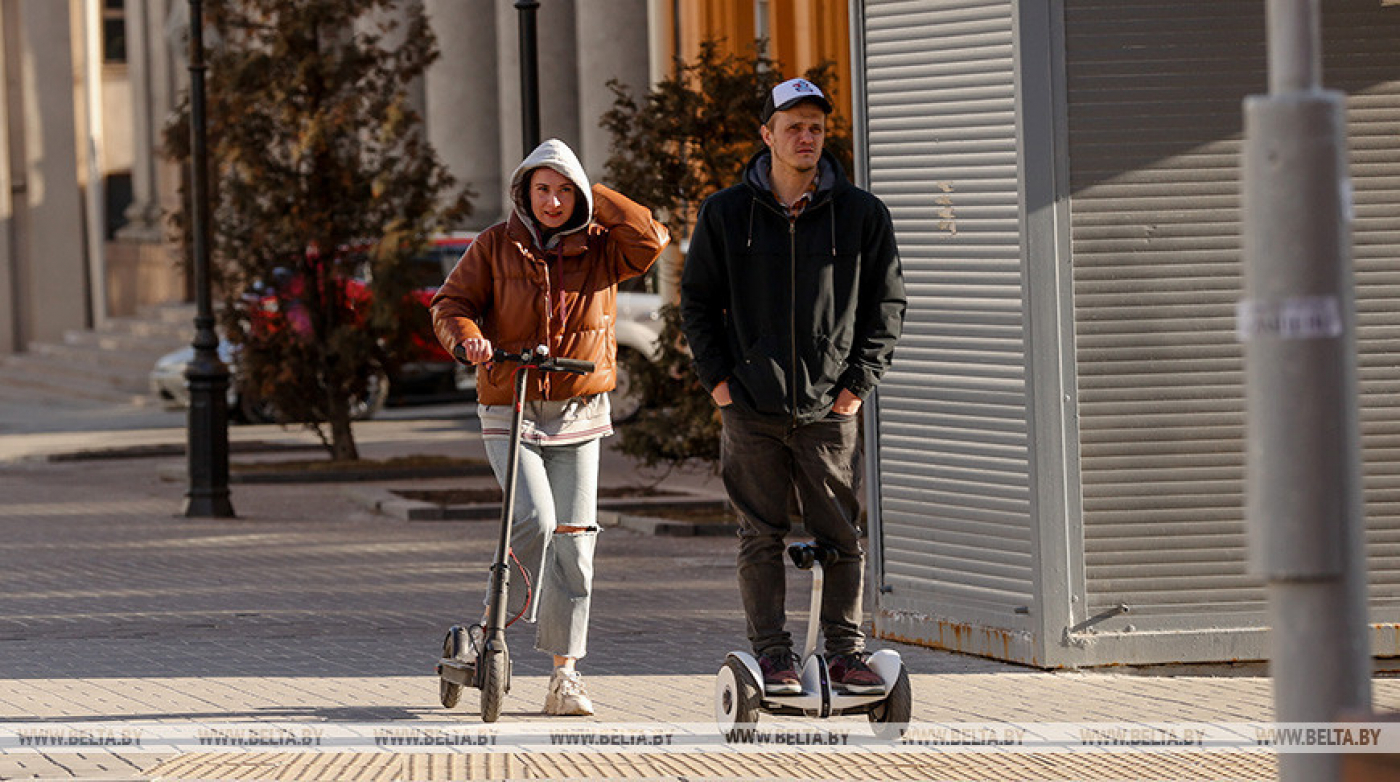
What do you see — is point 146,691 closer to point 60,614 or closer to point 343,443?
point 60,614

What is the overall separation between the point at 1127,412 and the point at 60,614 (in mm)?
5088

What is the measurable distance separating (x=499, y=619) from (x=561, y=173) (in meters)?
1.43

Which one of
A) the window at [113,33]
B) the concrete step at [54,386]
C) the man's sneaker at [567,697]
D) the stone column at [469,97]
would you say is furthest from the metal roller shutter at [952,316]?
the window at [113,33]

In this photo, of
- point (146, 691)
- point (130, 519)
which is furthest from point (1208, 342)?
point (130, 519)

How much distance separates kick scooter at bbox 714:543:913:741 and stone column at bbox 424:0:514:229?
83.4ft

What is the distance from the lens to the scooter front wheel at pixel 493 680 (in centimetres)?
790

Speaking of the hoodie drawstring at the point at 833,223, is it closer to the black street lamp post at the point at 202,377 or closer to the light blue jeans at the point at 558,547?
the light blue jeans at the point at 558,547

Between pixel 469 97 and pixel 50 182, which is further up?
pixel 469 97

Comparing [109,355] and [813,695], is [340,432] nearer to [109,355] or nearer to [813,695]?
[813,695]

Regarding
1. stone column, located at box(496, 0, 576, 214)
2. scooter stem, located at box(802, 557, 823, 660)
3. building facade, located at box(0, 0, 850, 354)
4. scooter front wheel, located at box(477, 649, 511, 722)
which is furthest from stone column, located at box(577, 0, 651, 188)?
scooter stem, located at box(802, 557, 823, 660)

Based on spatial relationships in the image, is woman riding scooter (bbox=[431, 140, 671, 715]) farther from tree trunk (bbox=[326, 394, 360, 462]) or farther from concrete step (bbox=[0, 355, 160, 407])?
concrete step (bbox=[0, 355, 160, 407])

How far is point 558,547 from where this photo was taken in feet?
27.1

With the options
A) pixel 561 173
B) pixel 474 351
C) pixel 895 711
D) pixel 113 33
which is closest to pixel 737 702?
pixel 895 711

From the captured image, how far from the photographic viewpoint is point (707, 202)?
25.2ft
